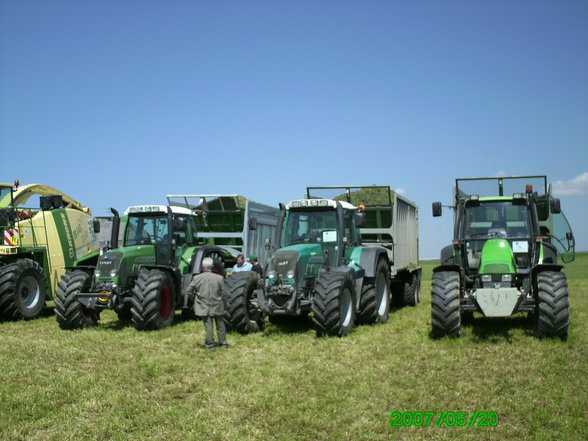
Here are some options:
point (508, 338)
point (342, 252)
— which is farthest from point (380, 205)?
point (508, 338)

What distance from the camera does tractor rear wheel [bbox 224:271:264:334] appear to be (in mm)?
9961

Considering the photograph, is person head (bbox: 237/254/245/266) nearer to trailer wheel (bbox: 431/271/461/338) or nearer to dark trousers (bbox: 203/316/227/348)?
dark trousers (bbox: 203/316/227/348)

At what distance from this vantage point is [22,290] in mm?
12844

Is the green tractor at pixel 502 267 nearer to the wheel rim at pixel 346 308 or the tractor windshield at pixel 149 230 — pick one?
the wheel rim at pixel 346 308

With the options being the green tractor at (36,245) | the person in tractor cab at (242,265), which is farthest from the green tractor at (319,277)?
the green tractor at (36,245)

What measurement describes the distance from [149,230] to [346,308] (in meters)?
4.55

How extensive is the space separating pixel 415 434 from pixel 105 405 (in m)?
3.27

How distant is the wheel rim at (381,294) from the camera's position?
1172 cm

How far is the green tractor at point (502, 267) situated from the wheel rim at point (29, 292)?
8681 millimetres

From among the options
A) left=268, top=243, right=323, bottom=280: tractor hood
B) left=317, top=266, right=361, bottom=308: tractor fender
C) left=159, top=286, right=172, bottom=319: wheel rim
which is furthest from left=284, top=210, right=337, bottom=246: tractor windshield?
left=159, top=286, right=172, bottom=319: wheel rim

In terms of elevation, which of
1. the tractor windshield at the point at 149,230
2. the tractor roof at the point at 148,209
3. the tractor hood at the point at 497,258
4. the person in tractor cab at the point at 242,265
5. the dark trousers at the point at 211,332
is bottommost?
the dark trousers at the point at 211,332

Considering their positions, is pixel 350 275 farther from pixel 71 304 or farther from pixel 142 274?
pixel 71 304

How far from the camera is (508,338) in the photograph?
366 inches

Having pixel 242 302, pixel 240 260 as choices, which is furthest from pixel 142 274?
pixel 240 260
